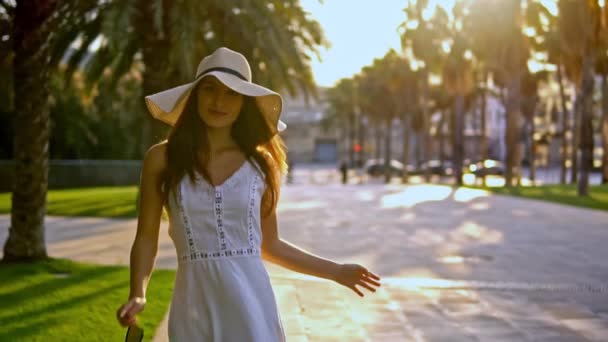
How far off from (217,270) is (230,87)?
0.61 meters

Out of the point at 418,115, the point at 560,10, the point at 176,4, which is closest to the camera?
the point at 176,4

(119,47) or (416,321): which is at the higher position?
(119,47)

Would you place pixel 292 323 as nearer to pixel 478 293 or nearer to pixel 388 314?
pixel 388 314

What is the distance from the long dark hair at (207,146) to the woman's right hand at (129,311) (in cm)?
36

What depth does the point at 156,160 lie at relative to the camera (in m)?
3.02

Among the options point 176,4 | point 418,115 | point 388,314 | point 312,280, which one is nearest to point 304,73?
point 176,4

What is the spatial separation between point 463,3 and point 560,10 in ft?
51.1

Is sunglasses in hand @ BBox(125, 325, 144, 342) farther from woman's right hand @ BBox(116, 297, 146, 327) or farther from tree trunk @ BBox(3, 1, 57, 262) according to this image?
tree trunk @ BBox(3, 1, 57, 262)

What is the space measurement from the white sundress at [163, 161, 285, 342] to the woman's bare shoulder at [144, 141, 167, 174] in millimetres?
104

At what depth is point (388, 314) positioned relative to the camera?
7742mm

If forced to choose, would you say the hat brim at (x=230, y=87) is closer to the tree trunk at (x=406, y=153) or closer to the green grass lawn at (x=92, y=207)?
the green grass lawn at (x=92, y=207)

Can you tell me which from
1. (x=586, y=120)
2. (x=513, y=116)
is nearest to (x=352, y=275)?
(x=586, y=120)

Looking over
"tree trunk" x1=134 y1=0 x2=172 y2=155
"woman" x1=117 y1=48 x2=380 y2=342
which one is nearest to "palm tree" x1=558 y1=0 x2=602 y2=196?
"tree trunk" x1=134 y1=0 x2=172 y2=155

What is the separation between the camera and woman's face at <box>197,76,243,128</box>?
303cm
